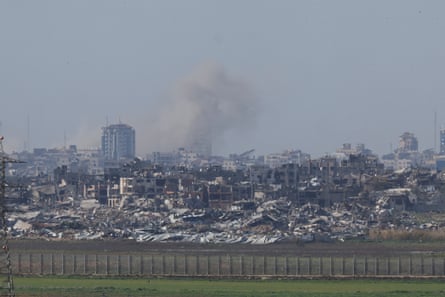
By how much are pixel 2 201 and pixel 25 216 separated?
5923 inches

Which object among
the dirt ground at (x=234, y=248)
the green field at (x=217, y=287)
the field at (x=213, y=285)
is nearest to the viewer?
the green field at (x=217, y=287)

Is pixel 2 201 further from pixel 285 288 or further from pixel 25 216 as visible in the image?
pixel 25 216

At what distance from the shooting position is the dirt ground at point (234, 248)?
113250 mm

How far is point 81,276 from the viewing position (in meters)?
86.9

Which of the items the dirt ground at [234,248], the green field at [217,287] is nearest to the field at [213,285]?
the green field at [217,287]

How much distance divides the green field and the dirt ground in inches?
1033

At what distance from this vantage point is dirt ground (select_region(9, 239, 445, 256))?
113250mm

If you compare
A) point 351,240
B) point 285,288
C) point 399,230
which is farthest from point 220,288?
point 399,230

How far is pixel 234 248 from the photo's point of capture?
408 feet

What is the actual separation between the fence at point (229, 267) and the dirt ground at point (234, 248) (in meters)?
16.6

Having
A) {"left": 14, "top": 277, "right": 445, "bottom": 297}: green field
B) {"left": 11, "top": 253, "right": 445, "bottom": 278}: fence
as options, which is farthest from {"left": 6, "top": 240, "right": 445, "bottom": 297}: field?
{"left": 11, "top": 253, "right": 445, "bottom": 278}: fence

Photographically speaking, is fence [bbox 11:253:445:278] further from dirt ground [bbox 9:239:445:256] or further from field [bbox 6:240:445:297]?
dirt ground [bbox 9:239:445:256]

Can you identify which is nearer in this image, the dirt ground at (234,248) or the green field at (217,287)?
the green field at (217,287)

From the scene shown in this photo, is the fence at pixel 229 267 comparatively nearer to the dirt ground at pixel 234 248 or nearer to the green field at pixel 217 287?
the green field at pixel 217 287
